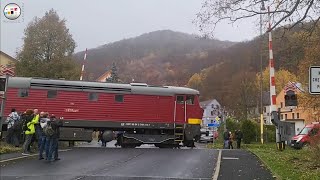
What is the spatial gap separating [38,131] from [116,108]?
8.75 metres

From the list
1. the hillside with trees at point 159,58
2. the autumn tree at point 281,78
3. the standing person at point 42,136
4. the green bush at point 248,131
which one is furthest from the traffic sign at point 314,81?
the hillside with trees at point 159,58

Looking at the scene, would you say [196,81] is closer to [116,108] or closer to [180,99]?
[180,99]

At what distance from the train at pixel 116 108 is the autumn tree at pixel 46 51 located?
11.7 m

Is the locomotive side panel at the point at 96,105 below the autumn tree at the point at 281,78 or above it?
below

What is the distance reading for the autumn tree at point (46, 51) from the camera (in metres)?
36.0

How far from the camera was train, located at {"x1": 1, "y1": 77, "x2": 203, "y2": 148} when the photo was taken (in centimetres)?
2381

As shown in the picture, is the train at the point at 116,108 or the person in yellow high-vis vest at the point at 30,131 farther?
the train at the point at 116,108

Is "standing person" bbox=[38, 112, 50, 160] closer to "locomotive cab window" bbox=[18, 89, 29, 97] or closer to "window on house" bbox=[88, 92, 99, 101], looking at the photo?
"locomotive cab window" bbox=[18, 89, 29, 97]

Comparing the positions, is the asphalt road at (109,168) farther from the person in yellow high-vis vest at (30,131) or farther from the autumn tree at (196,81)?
the autumn tree at (196,81)

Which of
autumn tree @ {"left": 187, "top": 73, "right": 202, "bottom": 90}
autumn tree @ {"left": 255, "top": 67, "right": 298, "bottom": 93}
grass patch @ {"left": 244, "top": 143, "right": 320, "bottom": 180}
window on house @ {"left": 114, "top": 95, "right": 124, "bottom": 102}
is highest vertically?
autumn tree @ {"left": 187, "top": 73, "right": 202, "bottom": 90}

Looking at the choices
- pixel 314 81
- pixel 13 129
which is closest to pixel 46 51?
pixel 13 129

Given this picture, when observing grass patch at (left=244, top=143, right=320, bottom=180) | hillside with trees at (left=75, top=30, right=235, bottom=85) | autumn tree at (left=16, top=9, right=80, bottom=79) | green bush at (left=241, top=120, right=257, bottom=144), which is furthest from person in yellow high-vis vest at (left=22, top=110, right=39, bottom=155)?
hillside with trees at (left=75, top=30, right=235, bottom=85)

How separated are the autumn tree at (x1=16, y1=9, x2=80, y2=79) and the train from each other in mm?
11732

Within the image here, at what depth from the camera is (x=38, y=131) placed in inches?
641
